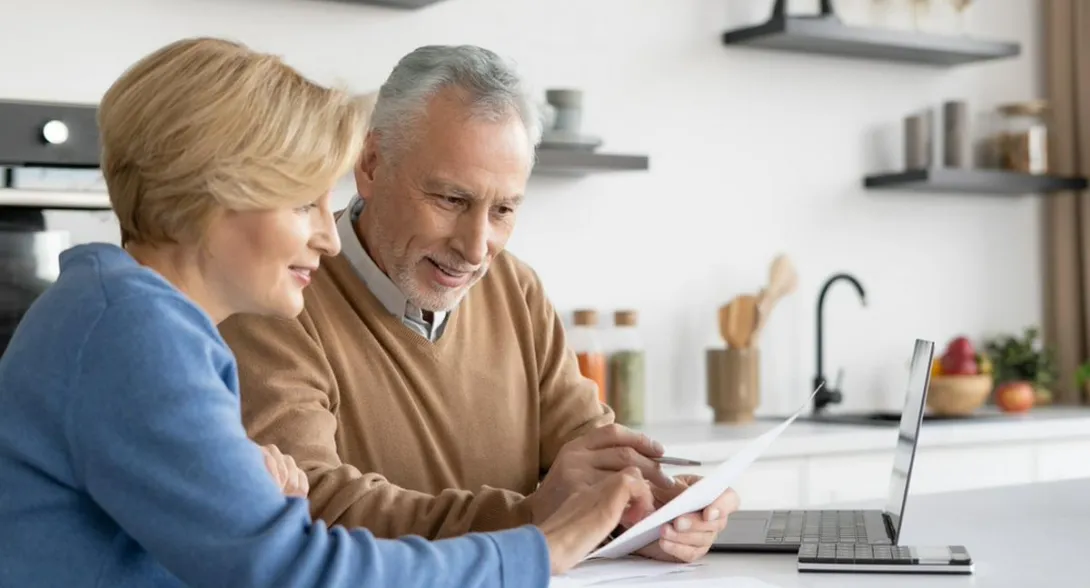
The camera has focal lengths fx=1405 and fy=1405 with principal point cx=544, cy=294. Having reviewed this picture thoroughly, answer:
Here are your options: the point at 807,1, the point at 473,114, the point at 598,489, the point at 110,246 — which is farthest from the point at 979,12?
the point at 110,246

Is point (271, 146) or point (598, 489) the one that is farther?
point (598, 489)

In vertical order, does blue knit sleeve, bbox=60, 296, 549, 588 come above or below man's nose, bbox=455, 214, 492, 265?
below

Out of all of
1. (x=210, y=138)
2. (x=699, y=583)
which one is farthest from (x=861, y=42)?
(x=210, y=138)

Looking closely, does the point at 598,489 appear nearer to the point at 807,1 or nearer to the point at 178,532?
the point at 178,532

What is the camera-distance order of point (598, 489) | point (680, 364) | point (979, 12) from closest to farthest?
point (598, 489)
point (680, 364)
point (979, 12)

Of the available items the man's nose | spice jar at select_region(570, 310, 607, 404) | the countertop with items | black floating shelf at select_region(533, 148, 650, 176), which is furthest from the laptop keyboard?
black floating shelf at select_region(533, 148, 650, 176)

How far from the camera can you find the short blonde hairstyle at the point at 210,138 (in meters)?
1.24

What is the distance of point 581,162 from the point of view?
3662 millimetres

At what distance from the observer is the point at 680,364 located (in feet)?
13.5

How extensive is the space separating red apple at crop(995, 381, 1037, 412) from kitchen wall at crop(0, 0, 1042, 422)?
1.13ft

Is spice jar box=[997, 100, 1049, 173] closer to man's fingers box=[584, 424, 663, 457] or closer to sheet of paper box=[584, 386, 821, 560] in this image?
man's fingers box=[584, 424, 663, 457]

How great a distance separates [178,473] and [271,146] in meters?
0.31

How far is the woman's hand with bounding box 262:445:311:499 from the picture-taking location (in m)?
1.40

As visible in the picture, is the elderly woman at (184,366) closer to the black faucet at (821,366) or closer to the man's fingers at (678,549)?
the man's fingers at (678,549)
